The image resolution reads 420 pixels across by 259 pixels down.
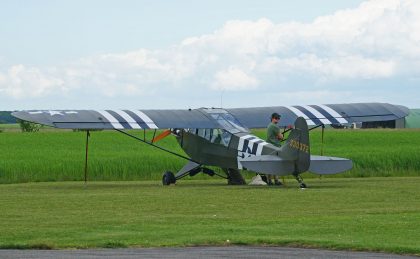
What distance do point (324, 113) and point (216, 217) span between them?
15.2 meters

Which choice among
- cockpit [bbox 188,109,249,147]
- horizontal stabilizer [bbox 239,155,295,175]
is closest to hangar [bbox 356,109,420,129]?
cockpit [bbox 188,109,249,147]

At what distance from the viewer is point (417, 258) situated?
13.5m

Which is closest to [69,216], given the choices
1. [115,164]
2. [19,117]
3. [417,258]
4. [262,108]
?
[417,258]

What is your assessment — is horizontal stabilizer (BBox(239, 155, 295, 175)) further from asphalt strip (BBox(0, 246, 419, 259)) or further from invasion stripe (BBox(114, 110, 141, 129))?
asphalt strip (BBox(0, 246, 419, 259))

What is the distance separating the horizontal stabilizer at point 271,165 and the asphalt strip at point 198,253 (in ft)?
39.9

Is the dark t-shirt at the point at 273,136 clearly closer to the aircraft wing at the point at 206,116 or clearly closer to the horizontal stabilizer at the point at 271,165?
the horizontal stabilizer at the point at 271,165

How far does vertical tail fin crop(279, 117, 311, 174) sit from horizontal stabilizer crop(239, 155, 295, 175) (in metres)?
0.12

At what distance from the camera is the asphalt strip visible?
13672mm

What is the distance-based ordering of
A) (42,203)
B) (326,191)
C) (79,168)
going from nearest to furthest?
(42,203) < (326,191) < (79,168)

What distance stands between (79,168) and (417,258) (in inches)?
955

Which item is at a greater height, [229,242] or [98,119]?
[98,119]

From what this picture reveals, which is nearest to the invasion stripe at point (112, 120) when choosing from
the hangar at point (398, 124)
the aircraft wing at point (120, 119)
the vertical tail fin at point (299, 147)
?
the aircraft wing at point (120, 119)

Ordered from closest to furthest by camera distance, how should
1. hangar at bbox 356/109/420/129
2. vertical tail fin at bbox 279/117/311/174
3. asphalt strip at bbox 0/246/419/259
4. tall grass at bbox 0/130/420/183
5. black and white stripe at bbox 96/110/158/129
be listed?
asphalt strip at bbox 0/246/419/259
vertical tail fin at bbox 279/117/311/174
black and white stripe at bbox 96/110/158/129
tall grass at bbox 0/130/420/183
hangar at bbox 356/109/420/129

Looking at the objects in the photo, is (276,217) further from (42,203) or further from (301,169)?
(301,169)
